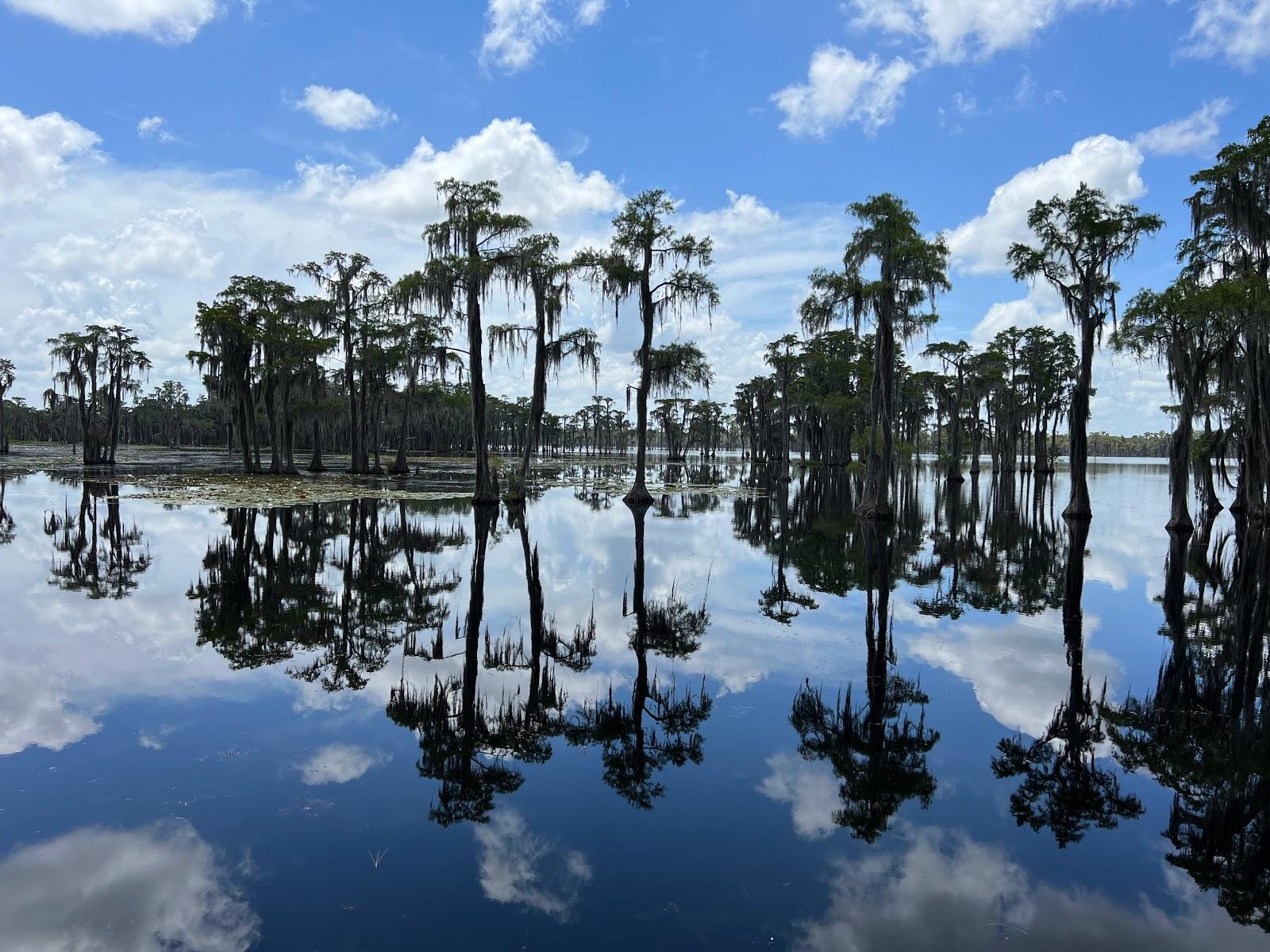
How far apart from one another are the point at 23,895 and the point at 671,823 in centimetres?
391

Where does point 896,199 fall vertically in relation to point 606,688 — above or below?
above

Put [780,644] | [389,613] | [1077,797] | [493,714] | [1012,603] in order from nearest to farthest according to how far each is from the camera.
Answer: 1. [1077,797]
2. [493,714]
3. [780,644]
4. [389,613]
5. [1012,603]

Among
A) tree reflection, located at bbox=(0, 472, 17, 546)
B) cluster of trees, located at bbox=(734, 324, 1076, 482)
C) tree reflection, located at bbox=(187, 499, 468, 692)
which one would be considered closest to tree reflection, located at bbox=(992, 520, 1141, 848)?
tree reflection, located at bbox=(187, 499, 468, 692)

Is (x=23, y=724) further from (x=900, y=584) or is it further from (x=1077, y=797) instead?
(x=900, y=584)

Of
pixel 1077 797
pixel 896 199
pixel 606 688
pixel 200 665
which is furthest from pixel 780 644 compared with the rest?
pixel 896 199

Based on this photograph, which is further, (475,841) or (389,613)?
(389,613)

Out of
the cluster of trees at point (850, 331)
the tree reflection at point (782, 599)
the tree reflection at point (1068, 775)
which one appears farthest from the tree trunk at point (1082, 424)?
the tree reflection at point (1068, 775)

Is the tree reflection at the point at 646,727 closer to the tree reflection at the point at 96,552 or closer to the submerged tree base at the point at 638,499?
the tree reflection at the point at 96,552

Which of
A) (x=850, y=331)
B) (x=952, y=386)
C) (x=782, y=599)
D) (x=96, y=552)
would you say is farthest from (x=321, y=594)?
(x=952, y=386)

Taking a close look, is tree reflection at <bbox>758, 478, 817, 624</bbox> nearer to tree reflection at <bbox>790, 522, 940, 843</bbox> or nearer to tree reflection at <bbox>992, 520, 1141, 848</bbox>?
tree reflection at <bbox>790, 522, 940, 843</bbox>

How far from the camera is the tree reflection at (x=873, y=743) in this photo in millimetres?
5250

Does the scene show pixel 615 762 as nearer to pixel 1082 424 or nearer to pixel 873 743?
pixel 873 743

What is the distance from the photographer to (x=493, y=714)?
6742mm

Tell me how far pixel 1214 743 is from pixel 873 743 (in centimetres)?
331
